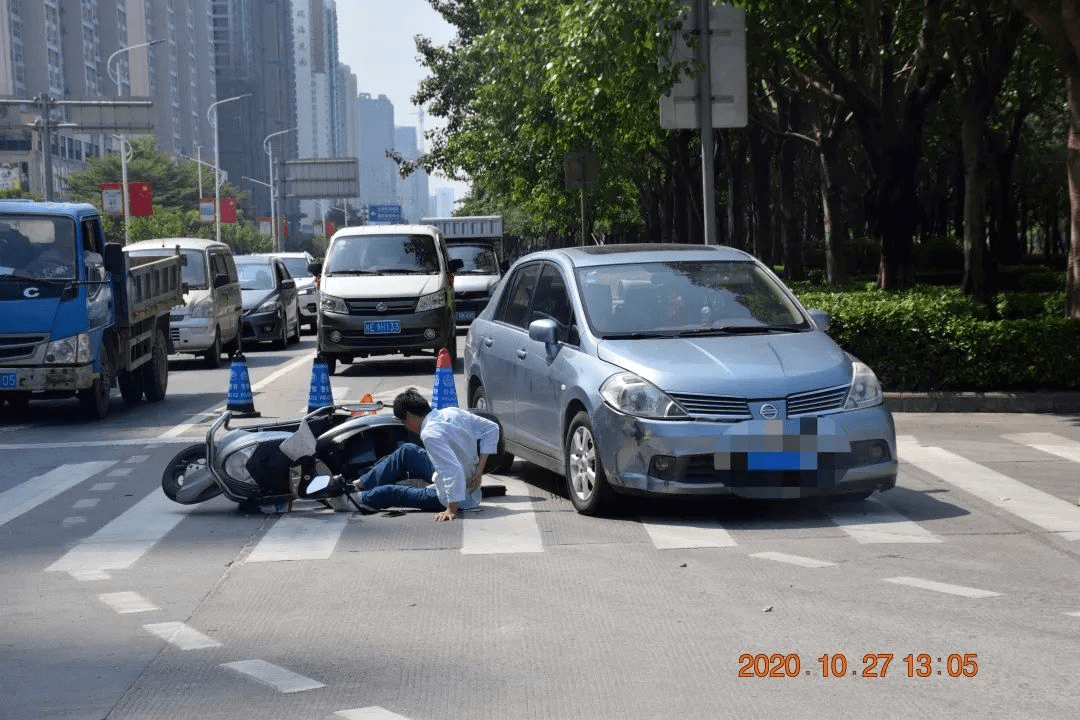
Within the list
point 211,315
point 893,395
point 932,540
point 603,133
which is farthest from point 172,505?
point 603,133

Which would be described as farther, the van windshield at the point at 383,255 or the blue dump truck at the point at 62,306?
the van windshield at the point at 383,255

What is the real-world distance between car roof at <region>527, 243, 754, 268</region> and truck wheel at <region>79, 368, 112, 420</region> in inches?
272

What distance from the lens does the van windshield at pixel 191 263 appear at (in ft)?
76.3

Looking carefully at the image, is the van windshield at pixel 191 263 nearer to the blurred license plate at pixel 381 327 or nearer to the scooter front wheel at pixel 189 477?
the blurred license plate at pixel 381 327

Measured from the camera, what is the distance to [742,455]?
8.47m

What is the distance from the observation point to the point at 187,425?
1513 centimetres

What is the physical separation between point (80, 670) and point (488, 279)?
23641 millimetres

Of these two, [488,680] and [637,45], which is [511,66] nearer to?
[637,45]

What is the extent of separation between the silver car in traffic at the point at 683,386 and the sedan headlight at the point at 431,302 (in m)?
10.3

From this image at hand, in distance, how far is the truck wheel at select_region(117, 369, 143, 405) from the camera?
17.5 meters

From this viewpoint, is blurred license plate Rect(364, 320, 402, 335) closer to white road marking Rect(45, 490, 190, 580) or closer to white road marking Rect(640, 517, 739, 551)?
white road marking Rect(45, 490, 190, 580)

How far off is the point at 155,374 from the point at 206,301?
16.9ft

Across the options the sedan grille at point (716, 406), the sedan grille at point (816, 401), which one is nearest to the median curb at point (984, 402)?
the sedan grille at point (816, 401)

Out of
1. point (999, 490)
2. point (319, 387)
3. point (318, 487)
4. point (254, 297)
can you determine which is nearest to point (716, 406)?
point (999, 490)
